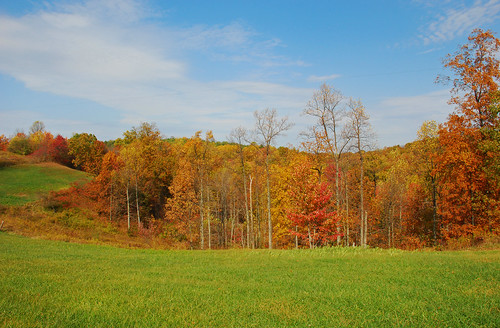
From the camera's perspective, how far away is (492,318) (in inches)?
275

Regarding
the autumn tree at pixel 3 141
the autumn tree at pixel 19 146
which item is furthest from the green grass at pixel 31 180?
the autumn tree at pixel 3 141

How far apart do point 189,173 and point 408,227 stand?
28.9m

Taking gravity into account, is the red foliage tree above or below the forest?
above

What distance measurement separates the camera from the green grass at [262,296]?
7344 mm

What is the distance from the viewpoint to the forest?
86.8 feet

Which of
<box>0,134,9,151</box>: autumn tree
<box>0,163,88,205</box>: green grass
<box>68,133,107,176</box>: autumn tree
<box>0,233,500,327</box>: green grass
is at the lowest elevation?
<box>0,233,500,327</box>: green grass

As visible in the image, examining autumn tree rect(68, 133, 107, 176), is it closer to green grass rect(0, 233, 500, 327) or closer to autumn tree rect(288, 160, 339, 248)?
autumn tree rect(288, 160, 339, 248)

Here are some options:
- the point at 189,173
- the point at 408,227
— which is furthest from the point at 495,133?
the point at 189,173

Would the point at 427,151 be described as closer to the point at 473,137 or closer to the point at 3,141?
the point at 473,137

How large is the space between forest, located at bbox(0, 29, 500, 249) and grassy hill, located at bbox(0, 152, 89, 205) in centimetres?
337

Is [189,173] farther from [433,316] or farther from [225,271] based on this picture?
[433,316]

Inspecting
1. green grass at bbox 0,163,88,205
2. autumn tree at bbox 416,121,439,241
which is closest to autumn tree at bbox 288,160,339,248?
autumn tree at bbox 416,121,439,241

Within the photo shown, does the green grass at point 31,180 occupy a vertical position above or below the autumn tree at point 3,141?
below

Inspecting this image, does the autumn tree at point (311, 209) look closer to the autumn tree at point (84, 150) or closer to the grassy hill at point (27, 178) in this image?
the grassy hill at point (27, 178)
